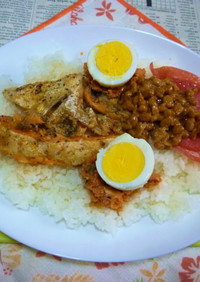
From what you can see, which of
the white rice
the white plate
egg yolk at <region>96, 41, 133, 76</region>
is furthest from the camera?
egg yolk at <region>96, 41, 133, 76</region>

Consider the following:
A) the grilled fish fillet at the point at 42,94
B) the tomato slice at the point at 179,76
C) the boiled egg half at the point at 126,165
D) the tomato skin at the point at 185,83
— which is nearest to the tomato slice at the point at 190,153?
the tomato skin at the point at 185,83

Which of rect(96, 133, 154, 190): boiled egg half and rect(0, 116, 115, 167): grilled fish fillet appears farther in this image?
rect(0, 116, 115, 167): grilled fish fillet

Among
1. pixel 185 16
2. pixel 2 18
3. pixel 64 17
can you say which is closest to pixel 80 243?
pixel 64 17

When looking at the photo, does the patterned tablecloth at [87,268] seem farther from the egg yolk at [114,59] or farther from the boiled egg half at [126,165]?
the egg yolk at [114,59]

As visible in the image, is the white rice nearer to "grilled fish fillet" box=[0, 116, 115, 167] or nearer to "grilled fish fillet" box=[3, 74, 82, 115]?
"grilled fish fillet" box=[0, 116, 115, 167]

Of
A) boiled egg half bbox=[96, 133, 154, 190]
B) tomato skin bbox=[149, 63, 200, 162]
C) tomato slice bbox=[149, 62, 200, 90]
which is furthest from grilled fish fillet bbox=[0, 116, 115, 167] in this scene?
tomato slice bbox=[149, 62, 200, 90]

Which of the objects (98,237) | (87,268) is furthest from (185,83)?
(87,268)
